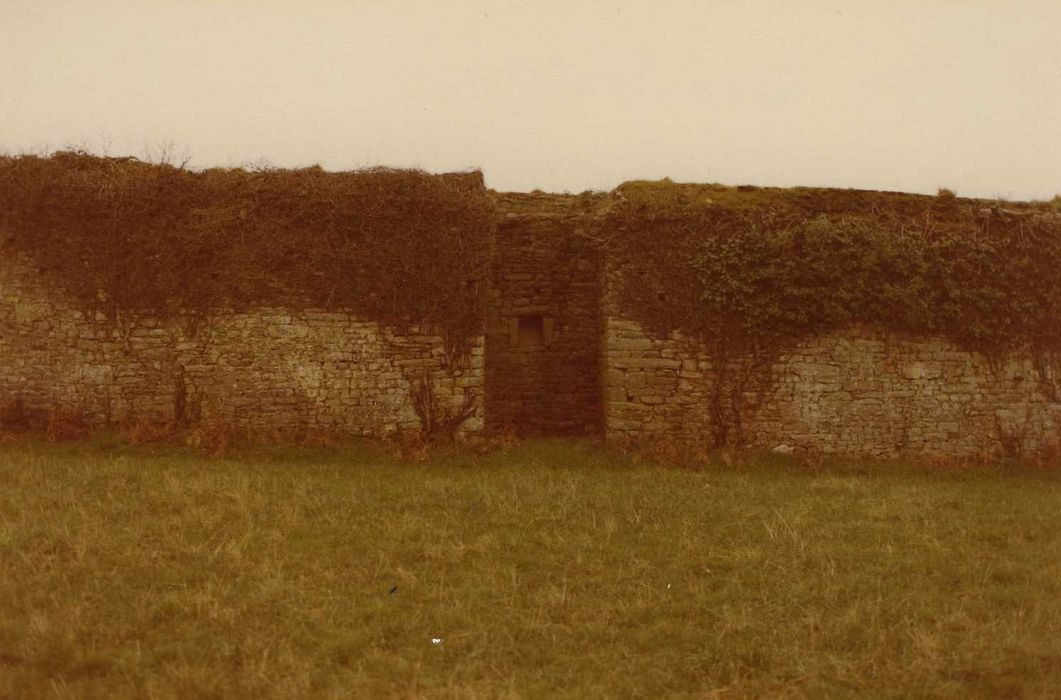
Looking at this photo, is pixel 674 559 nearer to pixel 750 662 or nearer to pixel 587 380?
pixel 750 662

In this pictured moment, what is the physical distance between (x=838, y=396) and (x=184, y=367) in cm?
972

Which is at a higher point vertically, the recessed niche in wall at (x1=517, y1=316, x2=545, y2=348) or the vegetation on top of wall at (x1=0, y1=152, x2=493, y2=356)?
the vegetation on top of wall at (x1=0, y1=152, x2=493, y2=356)

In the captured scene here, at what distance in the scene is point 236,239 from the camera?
1173cm

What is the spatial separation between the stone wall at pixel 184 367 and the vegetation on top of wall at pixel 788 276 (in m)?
4.51

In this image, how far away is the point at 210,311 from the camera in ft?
38.5

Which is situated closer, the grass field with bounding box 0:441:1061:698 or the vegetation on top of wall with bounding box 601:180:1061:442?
the grass field with bounding box 0:441:1061:698

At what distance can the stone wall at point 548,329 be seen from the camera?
513 inches

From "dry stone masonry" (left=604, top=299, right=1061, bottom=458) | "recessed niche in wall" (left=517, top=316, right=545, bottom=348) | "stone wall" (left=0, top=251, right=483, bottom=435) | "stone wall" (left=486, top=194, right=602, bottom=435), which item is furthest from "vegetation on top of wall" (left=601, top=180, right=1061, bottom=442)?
"stone wall" (left=0, top=251, right=483, bottom=435)

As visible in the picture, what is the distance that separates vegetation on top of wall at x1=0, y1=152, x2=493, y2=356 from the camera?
11.7 m

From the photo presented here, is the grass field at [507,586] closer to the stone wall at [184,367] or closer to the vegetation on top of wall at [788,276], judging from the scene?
the stone wall at [184,367]

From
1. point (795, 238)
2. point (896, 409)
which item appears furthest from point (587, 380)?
Result: point (896, 409)

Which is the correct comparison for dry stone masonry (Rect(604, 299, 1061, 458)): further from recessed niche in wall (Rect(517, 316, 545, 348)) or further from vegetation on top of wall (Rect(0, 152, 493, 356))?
vegetation on top of wall (Rect(0, 152, 493, 356))

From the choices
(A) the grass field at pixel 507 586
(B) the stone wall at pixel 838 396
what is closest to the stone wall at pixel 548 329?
(B) the stone wall at pixel 838 396

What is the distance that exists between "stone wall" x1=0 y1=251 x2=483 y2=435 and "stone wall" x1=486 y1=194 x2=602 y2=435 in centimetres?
237
